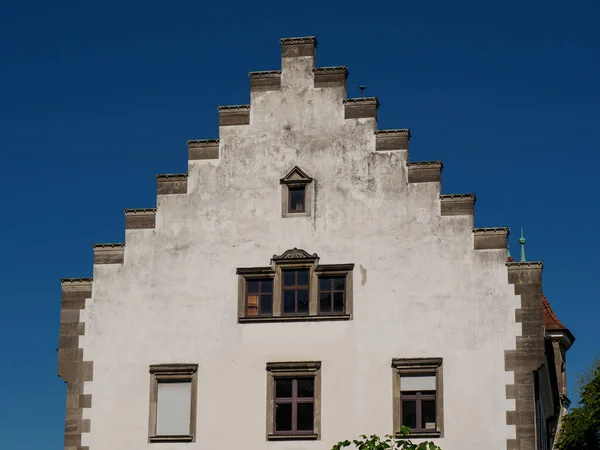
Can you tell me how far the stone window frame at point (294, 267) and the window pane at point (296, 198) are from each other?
4.65 ft

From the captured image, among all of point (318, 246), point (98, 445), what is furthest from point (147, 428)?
point (318, 246)

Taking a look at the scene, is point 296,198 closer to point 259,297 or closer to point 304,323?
point 259,297

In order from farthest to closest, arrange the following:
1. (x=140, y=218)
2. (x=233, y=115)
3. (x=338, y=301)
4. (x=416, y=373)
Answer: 1. (x=233, y=115)
2. (x=140, y=218)
3. (x=338, y=301)
4. (x=416, y=373)

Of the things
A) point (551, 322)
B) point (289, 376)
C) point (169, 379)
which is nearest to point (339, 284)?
point (289, 376)

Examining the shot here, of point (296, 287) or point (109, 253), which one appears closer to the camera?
point (296, 287)

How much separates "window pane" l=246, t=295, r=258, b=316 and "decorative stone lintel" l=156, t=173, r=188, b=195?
396 cm

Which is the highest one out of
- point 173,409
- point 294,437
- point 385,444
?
point 173,409

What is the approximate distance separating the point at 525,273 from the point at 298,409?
25.2 ft

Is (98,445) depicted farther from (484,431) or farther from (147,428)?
(484,431)

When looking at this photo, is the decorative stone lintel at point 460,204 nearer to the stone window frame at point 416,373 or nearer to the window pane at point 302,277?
the stone window frame at point 416,373

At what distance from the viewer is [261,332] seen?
135 ft

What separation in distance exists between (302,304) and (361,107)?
632cm

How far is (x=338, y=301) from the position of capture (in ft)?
135

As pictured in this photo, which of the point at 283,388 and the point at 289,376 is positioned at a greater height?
the point at 289,376
